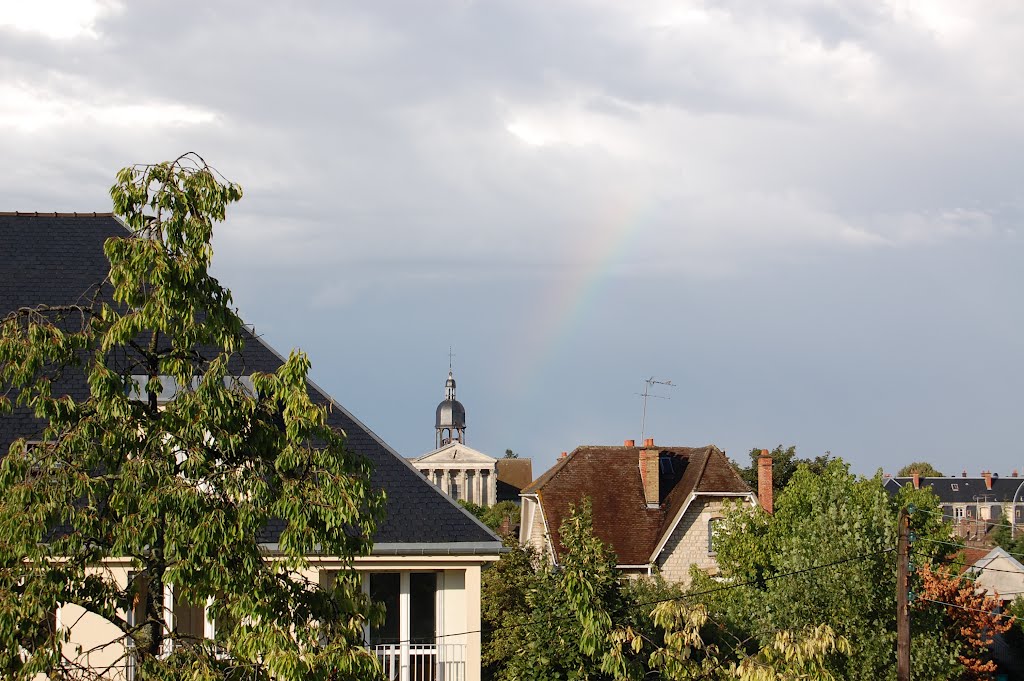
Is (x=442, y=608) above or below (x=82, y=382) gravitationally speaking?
below

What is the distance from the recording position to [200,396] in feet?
32.4

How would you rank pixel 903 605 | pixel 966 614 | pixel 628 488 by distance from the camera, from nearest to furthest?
pixel 903 605
pixel 966 614
pixel 628 488

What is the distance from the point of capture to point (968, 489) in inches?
5527

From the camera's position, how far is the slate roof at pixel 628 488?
42.8 meters

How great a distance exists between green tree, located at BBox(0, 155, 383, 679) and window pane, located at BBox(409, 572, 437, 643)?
7.78 m

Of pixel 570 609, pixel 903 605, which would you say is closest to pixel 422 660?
pixel 570 609

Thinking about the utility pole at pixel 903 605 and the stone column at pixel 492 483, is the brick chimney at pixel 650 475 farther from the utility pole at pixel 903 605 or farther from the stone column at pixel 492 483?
the stone column at pixel 492 483

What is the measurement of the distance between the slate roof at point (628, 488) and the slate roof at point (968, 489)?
96.3 metres

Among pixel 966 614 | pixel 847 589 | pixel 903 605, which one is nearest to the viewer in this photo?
pixel 903 605

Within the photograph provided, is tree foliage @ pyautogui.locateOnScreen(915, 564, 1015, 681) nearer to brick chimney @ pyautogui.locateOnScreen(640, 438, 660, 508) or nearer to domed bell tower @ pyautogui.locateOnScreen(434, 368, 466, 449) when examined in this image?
brick chimney @ pyautogui.locateOnScreen(640, 438, 660, 508)

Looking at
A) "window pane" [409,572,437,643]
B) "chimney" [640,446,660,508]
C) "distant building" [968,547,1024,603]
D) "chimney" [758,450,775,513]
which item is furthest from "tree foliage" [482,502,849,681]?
"distant building" [968,547,1024,603]

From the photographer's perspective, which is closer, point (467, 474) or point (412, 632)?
point (412, 632)

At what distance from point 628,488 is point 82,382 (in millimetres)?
31486

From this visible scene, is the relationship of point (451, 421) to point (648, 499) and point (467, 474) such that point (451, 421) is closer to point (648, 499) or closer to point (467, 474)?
point (467, 474)
